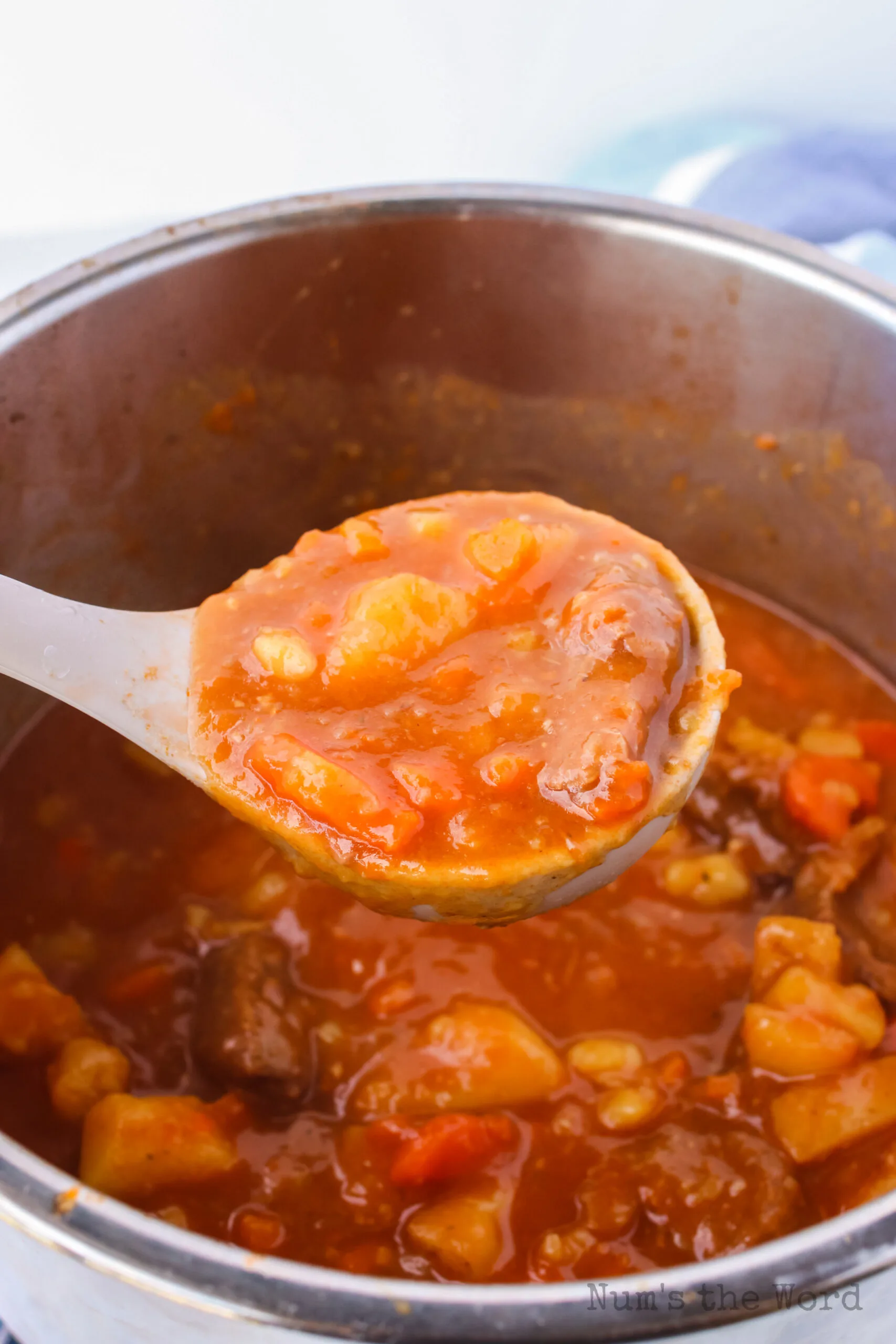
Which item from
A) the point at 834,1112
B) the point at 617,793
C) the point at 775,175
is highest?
the point at 775,175

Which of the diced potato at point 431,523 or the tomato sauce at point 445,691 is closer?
the tomato sauce at point 445,691

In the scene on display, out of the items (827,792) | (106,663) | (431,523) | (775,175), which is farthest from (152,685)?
(775,175)

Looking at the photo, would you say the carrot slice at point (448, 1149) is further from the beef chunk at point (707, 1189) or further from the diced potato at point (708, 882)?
the diced potato at point (708, 882)

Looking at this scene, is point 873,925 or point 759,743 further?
point 759,743

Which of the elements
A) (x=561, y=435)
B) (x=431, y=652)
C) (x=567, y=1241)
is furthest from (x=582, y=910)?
(x=561, y=435)

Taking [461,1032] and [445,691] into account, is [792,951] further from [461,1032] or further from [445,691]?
[445,691]

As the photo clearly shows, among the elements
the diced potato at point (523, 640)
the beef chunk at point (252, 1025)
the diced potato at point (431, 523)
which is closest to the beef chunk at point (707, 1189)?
the beef chunk at point (252, 1025)

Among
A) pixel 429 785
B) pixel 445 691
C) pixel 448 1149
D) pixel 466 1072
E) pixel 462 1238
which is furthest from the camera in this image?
pixel 466 1072
